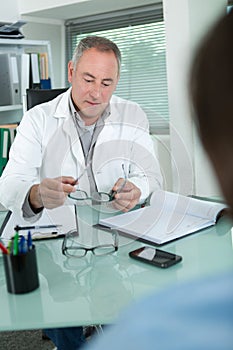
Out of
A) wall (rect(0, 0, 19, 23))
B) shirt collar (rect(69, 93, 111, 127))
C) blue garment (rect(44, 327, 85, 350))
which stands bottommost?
blue garment (rect(44, 327, 85, 350))

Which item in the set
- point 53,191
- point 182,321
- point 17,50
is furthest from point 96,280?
point 17,50

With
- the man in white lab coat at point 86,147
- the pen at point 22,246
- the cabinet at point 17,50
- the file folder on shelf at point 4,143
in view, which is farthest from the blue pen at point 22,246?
the cabinet at point 17,50

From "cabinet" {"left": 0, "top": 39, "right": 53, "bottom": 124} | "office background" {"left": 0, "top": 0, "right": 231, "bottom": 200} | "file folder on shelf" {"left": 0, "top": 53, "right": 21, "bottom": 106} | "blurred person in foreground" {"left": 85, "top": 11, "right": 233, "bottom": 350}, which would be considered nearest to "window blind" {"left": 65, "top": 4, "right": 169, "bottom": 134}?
"office background" {"left": 0, "top": 0, "right": 231, "bottom": 200}

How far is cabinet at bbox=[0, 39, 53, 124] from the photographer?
11.0 ft

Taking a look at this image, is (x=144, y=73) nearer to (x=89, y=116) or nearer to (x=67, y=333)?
(x=89, y=116)

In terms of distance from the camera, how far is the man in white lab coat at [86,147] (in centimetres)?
154

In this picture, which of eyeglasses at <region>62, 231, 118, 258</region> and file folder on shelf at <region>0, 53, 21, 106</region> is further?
file folder on shelf at <region>0, 53, 21, 106</region>

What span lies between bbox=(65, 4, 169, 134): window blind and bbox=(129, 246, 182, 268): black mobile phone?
91.7 inches

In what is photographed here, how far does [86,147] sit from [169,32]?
1314 millimetres

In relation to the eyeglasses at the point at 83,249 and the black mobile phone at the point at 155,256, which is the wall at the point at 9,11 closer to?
the eyeglasses at the point at 83,249

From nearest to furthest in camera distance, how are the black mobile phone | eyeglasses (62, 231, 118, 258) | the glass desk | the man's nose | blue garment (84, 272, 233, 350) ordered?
blue garment (84, 272, 233, 350) → the glass desk → the black mobile phone → eyeglasses (62, 231, 118, 258) → the man's nose

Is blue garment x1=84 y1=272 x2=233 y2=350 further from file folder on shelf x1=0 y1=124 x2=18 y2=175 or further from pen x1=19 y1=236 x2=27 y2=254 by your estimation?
file folder on shelf x1=0 y1=124 x2=18 y2=175

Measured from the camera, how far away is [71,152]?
172 cm

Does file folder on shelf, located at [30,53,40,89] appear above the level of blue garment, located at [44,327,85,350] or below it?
above
